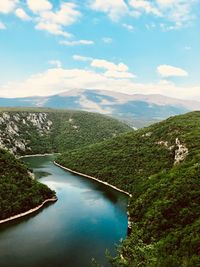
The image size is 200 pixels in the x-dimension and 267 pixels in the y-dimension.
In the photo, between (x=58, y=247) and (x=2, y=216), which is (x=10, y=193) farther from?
(x=58, y=247)

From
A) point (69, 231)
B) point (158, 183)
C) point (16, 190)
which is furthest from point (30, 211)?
point (158, 183)

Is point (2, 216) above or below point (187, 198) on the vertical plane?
below

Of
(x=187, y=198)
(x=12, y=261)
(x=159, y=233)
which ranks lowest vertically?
(x=12, y=261)

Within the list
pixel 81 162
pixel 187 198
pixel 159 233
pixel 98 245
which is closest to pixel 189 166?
pixel 187 198

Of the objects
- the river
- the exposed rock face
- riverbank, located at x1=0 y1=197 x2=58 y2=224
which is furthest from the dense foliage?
the exposed rock face

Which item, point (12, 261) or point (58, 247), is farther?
point (58, 247)

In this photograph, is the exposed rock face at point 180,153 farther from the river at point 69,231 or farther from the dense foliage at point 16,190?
the dense foliage at point 16,190

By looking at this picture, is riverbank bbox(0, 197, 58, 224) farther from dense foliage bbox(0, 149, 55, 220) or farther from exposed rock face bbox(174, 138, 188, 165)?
exposed rock face bbox(174, 138, 188, 165)
